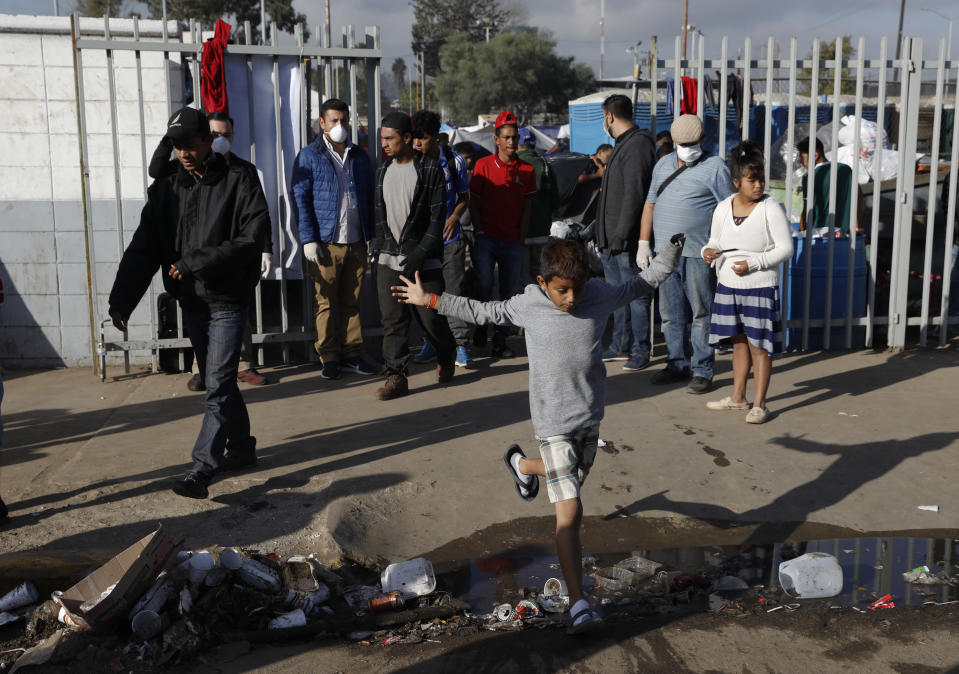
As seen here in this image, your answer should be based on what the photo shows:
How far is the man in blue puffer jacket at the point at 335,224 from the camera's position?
736cm

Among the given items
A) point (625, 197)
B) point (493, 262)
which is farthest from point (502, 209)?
point (625, 197)

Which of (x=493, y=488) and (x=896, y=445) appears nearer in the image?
(x=493, y=488)

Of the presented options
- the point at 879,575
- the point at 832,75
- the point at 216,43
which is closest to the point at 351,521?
the point at 879,575

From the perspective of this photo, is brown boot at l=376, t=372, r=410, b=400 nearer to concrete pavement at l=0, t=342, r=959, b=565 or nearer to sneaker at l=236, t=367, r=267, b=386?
concrete pavement at l=0, t=342, r=959, b=565

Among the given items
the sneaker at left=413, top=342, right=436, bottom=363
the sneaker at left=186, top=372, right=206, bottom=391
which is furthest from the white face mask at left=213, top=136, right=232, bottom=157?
the sneaker at left=413, top=342, right=436, bottom=363

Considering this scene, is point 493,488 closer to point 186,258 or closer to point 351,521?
point 351,521

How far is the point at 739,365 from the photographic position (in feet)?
21.1

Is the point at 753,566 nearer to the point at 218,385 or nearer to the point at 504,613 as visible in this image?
the point at 504,613

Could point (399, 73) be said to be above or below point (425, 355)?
above

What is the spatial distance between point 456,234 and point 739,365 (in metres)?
2.61

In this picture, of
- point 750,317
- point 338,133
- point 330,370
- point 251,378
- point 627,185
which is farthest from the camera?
point 330,370

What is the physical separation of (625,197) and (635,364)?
1.39 metres

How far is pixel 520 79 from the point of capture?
179 ft

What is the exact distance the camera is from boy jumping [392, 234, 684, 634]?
149 inches
